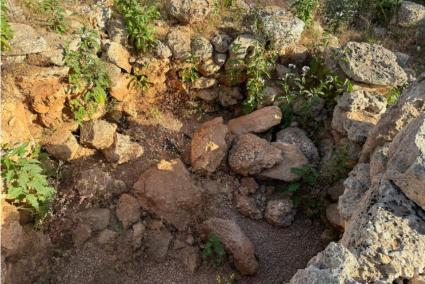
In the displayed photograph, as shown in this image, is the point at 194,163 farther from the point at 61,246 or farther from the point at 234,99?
the point at 61,246

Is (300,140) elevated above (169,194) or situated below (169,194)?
above

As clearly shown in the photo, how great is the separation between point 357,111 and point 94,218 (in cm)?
433

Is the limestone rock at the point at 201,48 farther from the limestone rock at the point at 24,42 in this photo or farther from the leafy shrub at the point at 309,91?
the limestone rock at the point at 24,42

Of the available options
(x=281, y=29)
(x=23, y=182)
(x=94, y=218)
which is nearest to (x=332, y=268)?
(x=94, y=218)

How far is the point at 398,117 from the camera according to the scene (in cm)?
607

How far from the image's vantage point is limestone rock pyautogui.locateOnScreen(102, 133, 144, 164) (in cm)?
707

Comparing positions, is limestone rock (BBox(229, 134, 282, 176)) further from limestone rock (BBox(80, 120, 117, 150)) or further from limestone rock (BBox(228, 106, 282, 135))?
limestone rock (BBox(80, 120, 117, 150))

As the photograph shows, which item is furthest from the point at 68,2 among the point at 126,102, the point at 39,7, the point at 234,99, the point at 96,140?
the point at 234,99

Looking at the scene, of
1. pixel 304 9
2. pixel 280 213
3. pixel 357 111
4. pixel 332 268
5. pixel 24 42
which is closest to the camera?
pixel 332 268

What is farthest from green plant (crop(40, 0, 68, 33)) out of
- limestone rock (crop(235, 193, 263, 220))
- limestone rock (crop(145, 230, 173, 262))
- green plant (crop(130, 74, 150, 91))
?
limestone rock (crop(235, 193, 263, 220))

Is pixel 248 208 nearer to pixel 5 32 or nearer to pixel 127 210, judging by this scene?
pixel 127 210

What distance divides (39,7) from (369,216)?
611 centimetres

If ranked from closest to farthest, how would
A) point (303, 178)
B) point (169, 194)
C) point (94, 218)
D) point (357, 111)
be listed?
1. point (94, 218)
2. point (169, 194)
3. point (303, 178)
4. point (357, 111)

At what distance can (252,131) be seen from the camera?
301 inches
